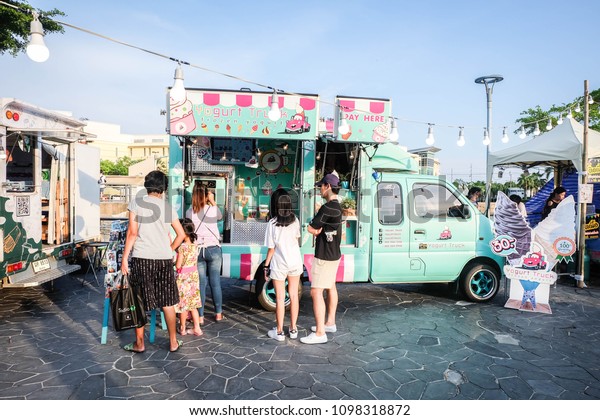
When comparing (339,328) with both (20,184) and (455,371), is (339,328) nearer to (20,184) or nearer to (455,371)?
(455,371)

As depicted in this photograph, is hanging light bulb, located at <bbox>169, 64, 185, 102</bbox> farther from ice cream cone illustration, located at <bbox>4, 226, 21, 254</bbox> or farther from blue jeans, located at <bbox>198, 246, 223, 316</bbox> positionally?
ice cream cone illustration, located at <bbox>4, 226, 21, 254</bbox>

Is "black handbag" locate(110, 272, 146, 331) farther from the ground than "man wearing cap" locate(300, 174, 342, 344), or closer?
closer

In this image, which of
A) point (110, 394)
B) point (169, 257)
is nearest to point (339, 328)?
point (169, 257)

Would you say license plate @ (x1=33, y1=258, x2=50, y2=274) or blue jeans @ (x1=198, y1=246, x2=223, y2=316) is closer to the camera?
blue jeans @ (x1=198, y1=246, x2=223, y2=316)

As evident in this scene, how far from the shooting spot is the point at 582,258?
7.56 meters

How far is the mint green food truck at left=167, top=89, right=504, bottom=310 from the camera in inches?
203

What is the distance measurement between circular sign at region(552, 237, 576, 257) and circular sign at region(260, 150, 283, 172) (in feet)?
15.2

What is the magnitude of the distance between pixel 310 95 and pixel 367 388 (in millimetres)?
3616

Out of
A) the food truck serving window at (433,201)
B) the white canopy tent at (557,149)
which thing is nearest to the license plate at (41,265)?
the food truck serving window at (433,201)

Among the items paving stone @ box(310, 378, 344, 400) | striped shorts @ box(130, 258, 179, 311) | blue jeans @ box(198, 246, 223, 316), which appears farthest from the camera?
blue jeans @ box(198, 246, 223, 316)

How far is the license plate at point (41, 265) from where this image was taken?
599 cm

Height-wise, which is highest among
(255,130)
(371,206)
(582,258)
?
(255,130)

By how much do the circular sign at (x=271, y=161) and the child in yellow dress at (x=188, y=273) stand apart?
241cm

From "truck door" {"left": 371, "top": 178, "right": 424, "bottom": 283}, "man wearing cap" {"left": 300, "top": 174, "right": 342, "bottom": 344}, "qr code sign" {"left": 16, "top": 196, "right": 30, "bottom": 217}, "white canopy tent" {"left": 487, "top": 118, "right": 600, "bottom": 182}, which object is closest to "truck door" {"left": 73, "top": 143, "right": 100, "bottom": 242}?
"qr code sign" {"left": 16, "top": 196, "right": 30, "bottom": 217}
